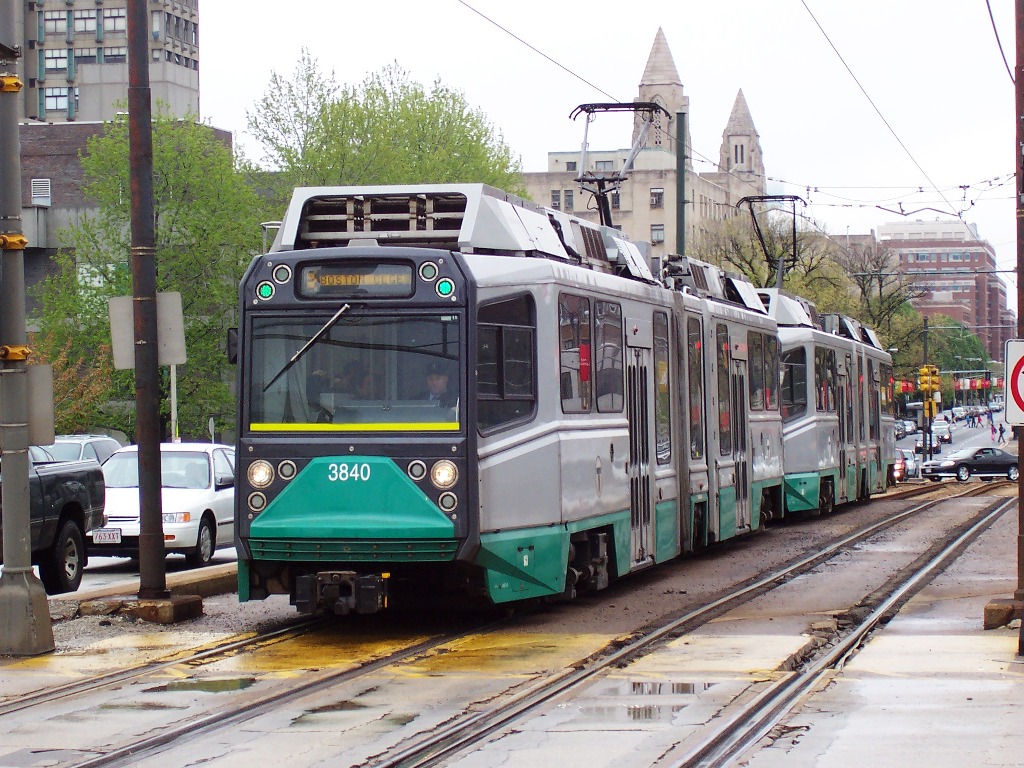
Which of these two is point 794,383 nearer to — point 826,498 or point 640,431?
point 826,498

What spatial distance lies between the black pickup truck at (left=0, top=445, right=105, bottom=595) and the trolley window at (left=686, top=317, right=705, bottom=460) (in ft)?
20.8

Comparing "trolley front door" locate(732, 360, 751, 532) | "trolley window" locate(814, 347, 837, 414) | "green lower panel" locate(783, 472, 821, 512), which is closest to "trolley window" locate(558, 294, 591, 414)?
"trolley front door" locate(732, 360, 751, 532)

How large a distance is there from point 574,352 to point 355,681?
418 centimetres

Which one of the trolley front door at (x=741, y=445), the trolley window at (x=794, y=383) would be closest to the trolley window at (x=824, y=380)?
the trolley window at (x=794, y=383)

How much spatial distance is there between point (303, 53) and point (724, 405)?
38203 mm

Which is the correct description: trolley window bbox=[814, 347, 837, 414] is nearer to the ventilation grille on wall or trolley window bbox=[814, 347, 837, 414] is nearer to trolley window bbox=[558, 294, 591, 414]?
trolley window bbox=[558, 294, 591, 414]

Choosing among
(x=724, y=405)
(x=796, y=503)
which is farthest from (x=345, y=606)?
(x=796, y=503)

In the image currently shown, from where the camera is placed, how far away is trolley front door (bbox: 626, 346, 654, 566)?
15.5m

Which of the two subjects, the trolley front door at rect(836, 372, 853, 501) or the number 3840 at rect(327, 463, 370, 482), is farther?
the trolley front door at rect(836, 372, 853, 501)

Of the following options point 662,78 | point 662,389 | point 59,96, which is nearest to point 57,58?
point 59,96

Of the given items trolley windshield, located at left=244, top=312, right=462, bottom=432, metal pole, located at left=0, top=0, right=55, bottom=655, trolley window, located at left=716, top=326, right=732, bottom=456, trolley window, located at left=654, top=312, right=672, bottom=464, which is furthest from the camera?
trolley window, located at left=716, top=326, right=732, bottom=456

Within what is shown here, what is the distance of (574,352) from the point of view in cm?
1366

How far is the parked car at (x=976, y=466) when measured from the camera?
207 ft

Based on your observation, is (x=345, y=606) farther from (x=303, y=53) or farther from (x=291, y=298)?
(x=303, y=53)
